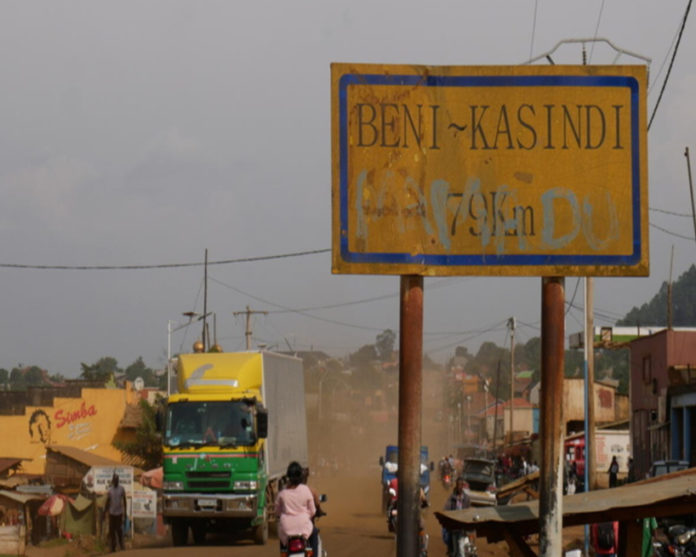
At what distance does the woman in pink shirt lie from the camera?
13297 mm

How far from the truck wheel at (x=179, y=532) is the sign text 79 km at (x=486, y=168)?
62.0 feet

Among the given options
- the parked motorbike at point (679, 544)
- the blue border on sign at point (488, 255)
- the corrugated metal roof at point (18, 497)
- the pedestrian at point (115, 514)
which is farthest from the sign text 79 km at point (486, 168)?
the corrugated metal roof at point (18, 497)

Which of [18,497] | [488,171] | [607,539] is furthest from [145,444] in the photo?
[488,171]

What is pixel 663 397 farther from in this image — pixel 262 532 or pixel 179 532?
pixel 179 532

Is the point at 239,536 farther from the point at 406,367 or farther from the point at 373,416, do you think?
the point at 373,416

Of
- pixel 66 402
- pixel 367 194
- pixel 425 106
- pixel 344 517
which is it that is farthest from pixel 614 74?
pixel 66 402

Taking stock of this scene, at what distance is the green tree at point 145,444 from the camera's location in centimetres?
5775

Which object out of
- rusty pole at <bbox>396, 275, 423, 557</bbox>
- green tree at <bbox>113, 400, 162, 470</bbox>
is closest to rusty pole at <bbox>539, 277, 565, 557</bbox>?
rusty pole at <bbox>396, 275, 423, 557</bbox>

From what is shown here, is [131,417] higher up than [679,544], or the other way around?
[679,544]

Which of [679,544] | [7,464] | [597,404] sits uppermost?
[679,544]

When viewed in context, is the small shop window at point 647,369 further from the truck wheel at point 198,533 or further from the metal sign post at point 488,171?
the metal sign post at point 488,171

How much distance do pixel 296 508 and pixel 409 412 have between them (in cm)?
598

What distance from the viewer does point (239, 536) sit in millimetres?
27875

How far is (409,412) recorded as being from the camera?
772 centimetres
